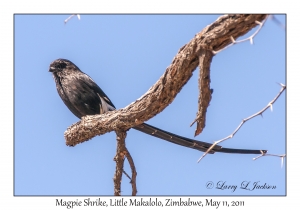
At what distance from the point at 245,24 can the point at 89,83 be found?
11.5 ft

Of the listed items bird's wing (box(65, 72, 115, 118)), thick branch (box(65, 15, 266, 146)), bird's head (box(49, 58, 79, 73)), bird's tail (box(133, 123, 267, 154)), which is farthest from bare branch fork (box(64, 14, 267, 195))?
bird's head (box(49, 58, 79, 73))

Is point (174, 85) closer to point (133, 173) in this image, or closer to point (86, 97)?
point (133, 173)

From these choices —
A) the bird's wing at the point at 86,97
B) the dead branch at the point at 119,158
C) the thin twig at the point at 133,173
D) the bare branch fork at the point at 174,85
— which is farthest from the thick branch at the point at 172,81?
the bird's wing at the point at 86,97

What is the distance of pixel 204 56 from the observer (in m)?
3.21

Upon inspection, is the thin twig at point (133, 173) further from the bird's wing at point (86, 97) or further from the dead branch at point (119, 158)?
the bird's wing at point (86, 97)

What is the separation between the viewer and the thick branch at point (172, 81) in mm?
3039

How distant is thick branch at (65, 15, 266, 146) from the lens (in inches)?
120

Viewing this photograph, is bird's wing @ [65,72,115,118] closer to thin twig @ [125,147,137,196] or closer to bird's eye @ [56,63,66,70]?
bird's eye @ [56,63,66,70]

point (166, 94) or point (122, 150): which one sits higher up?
point (166, 94)

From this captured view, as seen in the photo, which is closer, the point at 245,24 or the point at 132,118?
the point at 245,24

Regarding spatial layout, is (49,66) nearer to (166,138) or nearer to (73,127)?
(73,127)
